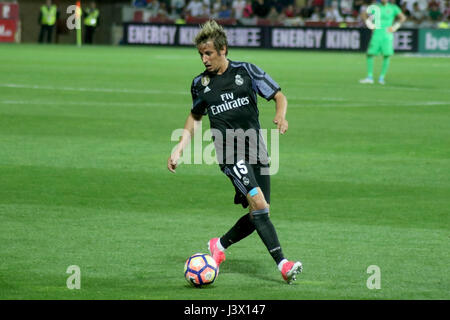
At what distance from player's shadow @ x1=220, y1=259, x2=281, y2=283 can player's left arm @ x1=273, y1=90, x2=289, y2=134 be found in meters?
1.14

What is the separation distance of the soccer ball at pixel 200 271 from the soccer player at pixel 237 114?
0.47 meters

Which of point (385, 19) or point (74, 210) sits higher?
point (385, 19)

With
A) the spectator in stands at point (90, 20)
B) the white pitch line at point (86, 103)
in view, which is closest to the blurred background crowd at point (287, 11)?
the spectator in stands at point (90, 20)

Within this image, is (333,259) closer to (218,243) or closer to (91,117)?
(218,243)

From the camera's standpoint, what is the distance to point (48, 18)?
5000 centimetres

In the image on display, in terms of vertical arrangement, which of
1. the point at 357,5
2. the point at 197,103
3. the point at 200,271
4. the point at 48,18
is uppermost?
the point at 357,5

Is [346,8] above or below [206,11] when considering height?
above

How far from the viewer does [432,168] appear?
13.3 metres

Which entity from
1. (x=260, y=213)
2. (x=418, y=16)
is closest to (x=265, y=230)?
(x=260, y=213)

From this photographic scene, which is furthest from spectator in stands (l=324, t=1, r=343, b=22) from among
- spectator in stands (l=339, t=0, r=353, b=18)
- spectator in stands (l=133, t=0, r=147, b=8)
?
spectator in stands (l=133, t=0, r=147, b=8)

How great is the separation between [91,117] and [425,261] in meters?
11.0

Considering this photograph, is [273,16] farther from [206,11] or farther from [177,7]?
[177,7]

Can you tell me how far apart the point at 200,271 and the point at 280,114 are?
1294 millimetres
